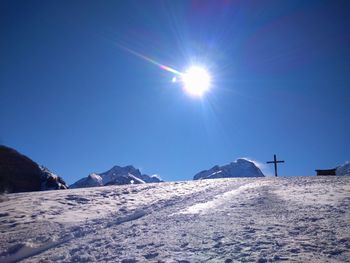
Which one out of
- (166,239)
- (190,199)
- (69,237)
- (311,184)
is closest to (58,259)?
(69,237)

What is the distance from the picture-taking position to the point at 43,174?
21781 millimetres

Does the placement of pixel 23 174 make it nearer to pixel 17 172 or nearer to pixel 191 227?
pixel 17 172

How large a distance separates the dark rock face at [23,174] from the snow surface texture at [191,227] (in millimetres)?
8305

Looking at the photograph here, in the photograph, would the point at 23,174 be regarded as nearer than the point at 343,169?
Yes

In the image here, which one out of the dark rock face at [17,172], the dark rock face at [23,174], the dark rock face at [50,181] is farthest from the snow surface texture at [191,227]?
the dark rock face at [50,181]

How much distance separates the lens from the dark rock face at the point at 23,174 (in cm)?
2006

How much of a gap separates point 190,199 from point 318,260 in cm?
680

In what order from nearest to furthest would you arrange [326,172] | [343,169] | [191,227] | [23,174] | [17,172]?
[191,227], [17,172], [23,174], [326,172], [343,169]

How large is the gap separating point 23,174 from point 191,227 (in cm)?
1684

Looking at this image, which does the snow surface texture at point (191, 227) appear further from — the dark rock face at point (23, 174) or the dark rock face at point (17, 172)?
the dark rock face at point (23, 174)

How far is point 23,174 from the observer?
831 inches

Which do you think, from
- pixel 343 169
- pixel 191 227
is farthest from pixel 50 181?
pixel 343 169

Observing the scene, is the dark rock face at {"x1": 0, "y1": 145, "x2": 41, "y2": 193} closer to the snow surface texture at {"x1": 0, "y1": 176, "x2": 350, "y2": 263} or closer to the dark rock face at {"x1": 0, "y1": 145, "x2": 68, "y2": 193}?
the dark rock face at {"x1": 0, "y1": 145, "x2": 68, "y2": 193}

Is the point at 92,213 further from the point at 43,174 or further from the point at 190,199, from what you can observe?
the point at 43,174
